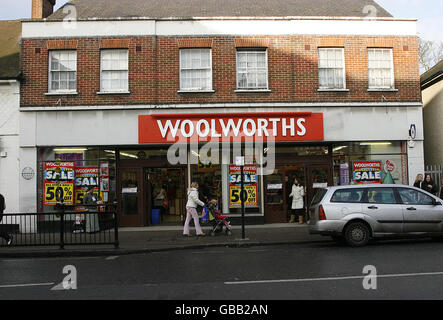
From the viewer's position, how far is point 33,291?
21.4 ft

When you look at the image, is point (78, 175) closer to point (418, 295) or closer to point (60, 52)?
point (60, 52)

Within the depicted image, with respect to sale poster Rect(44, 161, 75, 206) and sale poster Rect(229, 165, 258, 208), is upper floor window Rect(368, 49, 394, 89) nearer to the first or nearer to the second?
sale poster Rect(229, 165, 258, 208)

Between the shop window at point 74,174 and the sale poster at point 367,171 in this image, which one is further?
the sale poster at point 367,171

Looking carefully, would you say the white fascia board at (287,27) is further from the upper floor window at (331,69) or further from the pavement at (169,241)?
the pavement at (169,241)

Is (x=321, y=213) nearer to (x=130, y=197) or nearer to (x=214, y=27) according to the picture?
(x=130, y=197)

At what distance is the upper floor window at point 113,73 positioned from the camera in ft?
50.6

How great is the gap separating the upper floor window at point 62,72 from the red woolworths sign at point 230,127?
3025 mm

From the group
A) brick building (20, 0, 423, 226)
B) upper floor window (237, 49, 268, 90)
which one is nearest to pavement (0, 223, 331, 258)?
brick building (20, 0, 423, 226)

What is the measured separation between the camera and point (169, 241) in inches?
473

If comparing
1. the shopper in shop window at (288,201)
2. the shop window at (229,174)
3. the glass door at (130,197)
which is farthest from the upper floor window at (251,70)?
the glass door at (130,197)

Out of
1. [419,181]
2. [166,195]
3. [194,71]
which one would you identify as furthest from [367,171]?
[166,195]

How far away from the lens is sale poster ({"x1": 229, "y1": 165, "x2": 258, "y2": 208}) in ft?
50.9

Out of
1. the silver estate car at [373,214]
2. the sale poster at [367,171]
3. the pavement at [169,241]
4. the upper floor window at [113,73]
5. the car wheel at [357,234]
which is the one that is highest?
the upper floor window at [113,73]

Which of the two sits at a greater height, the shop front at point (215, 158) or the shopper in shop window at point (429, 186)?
the shop front at point (215, 158)
